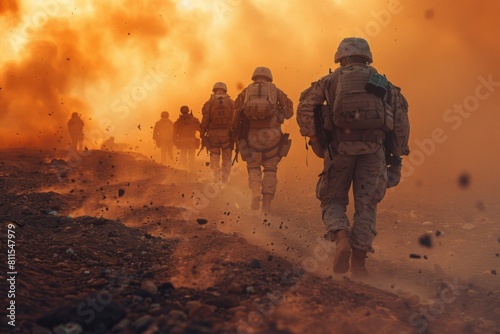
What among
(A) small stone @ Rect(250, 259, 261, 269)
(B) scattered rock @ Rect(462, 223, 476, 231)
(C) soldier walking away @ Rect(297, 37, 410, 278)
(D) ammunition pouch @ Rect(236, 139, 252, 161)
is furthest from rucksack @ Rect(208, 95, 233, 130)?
(A) small stone @ Rect(250, 259, 261, 269)

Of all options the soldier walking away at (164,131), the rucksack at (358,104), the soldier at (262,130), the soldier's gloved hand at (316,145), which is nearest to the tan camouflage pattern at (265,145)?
the soldier at (262,130)

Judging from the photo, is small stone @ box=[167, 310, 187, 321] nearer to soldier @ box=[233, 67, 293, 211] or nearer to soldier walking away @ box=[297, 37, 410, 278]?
soldier walking away @ box=[297, 37, 410, 278]

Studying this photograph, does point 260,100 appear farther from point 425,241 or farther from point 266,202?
point 425,241

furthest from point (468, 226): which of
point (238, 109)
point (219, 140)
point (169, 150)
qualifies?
point (169, 150)

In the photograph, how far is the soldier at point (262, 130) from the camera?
7.22m

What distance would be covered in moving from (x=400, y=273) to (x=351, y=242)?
0.77 m

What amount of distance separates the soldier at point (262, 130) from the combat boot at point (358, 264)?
3.40 meters

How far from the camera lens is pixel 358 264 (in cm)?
383

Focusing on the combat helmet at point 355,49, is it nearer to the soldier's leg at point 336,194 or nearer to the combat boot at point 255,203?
the soldier's leg at point 336,194

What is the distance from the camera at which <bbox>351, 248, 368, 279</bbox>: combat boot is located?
3.80 meters

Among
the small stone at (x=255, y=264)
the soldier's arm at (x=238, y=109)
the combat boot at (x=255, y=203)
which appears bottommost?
the small stone at (x=255, y=264)

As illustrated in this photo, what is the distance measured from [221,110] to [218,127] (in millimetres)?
429

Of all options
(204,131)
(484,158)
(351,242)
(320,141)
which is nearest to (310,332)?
(351,242)

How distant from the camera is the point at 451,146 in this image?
1365cm
